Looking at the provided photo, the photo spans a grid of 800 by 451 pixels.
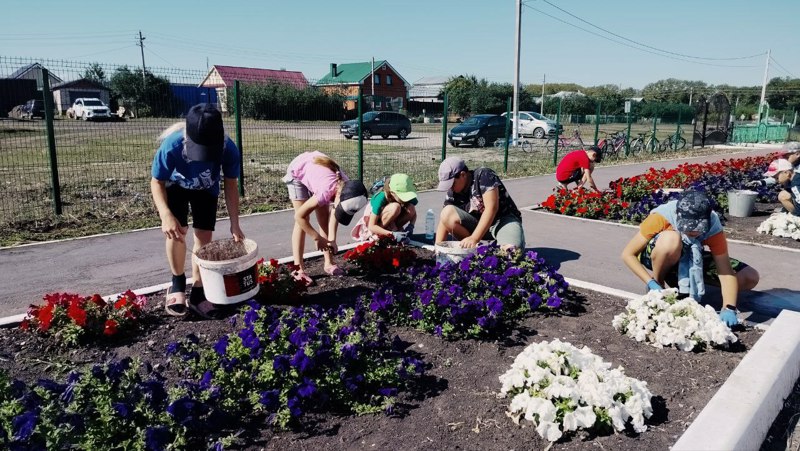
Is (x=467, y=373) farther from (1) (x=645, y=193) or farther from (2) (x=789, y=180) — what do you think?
(1) (x=645, y=193)

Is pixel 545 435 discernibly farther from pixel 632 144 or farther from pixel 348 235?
pixel 632 144

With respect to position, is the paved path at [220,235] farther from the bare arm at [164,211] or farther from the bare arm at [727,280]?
the bare arm at [164,211]

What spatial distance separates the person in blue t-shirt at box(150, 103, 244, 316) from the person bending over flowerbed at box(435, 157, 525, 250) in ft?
5.93

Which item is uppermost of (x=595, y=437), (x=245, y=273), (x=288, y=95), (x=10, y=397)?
(x=288, y=95)

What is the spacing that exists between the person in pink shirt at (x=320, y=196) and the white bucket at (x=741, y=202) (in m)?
6.36

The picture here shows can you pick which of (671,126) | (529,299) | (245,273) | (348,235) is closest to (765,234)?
(529,299)

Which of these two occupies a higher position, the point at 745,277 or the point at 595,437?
the point at 745,277

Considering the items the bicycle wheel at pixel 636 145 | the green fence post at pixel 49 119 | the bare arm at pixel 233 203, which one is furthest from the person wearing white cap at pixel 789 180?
the bicycle wheel at pixel 636 145

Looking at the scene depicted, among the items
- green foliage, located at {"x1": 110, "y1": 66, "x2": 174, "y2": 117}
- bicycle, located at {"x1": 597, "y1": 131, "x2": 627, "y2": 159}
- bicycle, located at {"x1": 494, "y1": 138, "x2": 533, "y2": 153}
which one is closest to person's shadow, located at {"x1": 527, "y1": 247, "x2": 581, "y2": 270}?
green foliage, located at {"x1": 110, "y1": 66, "x2": 174, "y2": 117}

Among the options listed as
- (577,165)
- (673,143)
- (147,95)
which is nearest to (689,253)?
(577,165)

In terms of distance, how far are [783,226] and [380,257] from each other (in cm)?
511

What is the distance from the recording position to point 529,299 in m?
3.95

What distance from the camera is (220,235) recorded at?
6953mm

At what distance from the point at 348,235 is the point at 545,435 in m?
4.65
